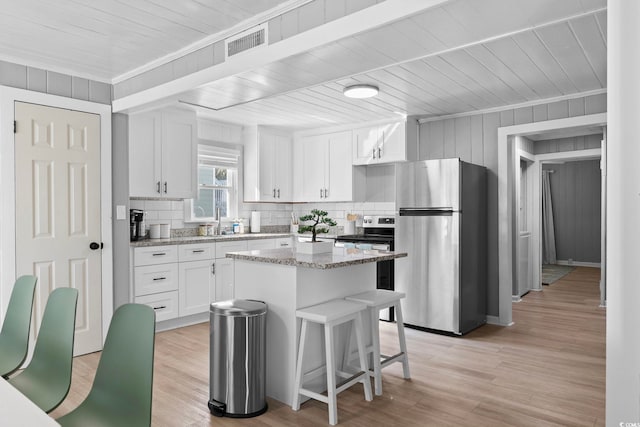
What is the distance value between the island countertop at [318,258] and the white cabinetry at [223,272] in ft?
5.62

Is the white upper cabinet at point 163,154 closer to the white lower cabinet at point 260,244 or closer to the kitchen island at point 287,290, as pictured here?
the white lower cabinet at point 260,244

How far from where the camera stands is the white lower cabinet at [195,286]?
4.65 meters

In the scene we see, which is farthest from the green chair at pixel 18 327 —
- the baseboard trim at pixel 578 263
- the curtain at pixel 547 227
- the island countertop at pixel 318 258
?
the baseboard trim at pixel 578 263

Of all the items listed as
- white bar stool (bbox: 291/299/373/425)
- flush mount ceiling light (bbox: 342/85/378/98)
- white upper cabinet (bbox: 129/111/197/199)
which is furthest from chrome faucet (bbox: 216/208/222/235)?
white bar stool (bbox: 291/299/373/425)

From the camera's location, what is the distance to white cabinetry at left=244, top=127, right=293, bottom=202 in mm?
5863

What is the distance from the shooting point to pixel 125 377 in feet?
5.04

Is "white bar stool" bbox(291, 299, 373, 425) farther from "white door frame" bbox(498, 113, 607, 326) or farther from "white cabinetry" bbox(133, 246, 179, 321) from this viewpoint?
"white door frame" bbox(498, 113, 607, 326)

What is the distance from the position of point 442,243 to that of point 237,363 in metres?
2.53

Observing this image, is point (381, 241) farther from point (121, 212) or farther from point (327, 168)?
point (121, 212)

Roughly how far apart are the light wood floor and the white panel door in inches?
24.2

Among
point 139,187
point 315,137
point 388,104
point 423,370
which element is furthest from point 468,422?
point 315,137

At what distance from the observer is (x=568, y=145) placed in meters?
6.57

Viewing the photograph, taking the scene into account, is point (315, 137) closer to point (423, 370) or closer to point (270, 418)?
point (423, 370)

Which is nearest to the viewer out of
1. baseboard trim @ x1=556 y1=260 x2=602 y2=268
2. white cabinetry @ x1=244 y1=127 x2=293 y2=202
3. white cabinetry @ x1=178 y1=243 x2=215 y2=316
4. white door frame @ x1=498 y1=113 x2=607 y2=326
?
white cabinetry @ x1=178 y1=243 x2=215 y2=316
